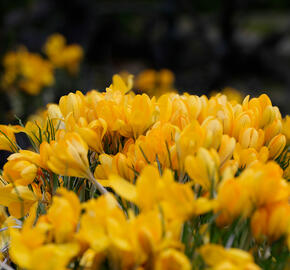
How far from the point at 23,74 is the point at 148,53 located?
15.5 feet

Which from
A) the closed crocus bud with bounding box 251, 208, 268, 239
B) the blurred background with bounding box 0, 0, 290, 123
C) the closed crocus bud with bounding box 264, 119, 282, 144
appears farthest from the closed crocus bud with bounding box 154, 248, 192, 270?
the blurred background with bounding box 0, 0, 290, 123

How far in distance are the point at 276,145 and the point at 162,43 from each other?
6.47m

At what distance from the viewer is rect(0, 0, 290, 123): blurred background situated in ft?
19.0

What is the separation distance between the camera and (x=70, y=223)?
A: 0.54 metres

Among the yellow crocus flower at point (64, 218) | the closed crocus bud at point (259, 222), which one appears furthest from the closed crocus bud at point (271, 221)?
the yellow crocus flower at point (64, 218)

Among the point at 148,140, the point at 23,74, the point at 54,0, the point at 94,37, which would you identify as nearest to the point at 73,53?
the point at 23,74

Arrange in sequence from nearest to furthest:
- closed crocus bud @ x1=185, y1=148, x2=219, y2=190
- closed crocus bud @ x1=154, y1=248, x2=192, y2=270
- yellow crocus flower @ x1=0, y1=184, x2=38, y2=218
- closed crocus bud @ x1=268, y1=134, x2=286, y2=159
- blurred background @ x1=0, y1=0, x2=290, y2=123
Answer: closed crocus bud @ x1=154, y1=248, x2=192, y2=270, closed crocus bud @ x1=185, y1=148, x2=219, y2=190, yellow crocus flower @ x1=0, y1=184, x2=38, y2=218, closed crocus bud @ x1=268, y1=134, x2=286, y2=159, blurred background @ x1=0, y1=0, x2=290, y2=123

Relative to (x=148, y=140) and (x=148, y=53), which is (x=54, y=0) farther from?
(x=148, y=140)

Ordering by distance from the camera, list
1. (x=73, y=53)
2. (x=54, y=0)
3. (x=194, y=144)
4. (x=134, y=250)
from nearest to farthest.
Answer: (x=134, y=250), (x=194, y=144), (x=73, y=53), (x=54, y=0)

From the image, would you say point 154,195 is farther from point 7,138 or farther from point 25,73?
point 25,73

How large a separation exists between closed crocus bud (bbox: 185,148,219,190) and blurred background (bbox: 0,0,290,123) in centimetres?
334

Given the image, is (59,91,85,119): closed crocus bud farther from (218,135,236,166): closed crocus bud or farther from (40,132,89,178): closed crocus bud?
(218,135,236,166): closed crocus bud

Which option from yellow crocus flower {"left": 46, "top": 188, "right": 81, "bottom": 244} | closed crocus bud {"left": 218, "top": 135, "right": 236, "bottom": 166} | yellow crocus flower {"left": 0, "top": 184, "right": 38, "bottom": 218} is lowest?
yellow crocus flower {"left": 0, "top": 184, "right": 38, "bottom": 218}

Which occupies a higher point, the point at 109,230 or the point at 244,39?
the point at 109,230
